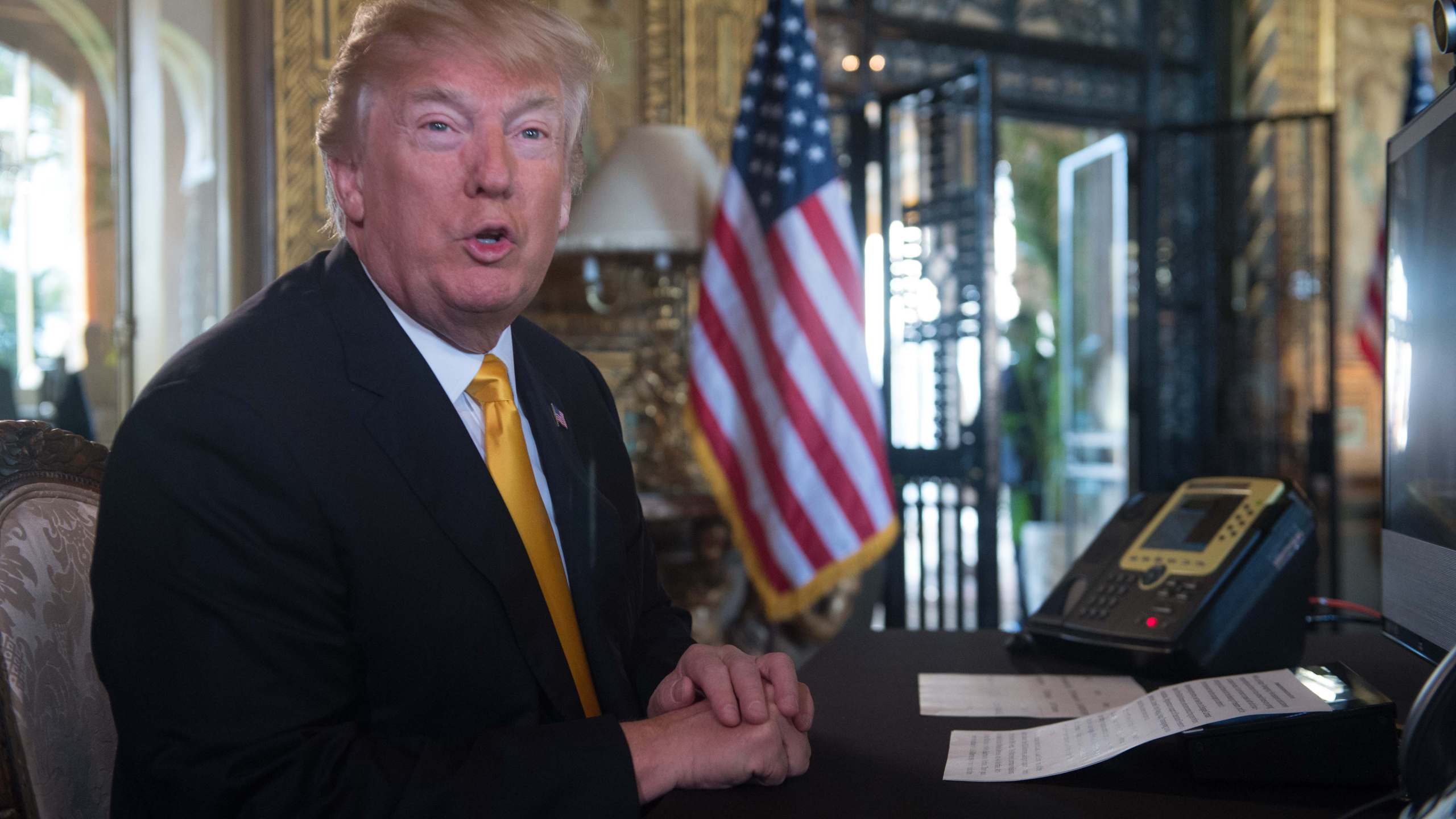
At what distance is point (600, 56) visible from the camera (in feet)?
4.38

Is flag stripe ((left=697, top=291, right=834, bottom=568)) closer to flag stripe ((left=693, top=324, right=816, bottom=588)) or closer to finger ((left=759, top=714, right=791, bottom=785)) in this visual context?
flag stripe ((left=693, top=324, right=816, bottom=588))

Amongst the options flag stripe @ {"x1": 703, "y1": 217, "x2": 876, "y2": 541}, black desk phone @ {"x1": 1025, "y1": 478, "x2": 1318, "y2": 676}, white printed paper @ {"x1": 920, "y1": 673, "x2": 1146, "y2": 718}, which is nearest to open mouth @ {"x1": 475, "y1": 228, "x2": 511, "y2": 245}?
white printed paper @ {"x1": 920, "y1": 673, "x2": 1146, "y2": 718}

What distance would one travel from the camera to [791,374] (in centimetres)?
330

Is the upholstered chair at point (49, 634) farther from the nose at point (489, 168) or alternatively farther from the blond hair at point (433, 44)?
the nose at point (489, 168)

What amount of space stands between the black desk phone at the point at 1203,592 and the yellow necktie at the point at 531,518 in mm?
635

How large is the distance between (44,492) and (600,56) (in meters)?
0.79

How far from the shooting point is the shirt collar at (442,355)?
119 centimetres

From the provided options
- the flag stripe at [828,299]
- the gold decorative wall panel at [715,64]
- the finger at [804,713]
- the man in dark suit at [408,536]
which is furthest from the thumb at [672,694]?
the gold decorative wall panel at [715,64]

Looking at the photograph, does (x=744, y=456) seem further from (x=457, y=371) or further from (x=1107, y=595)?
(x=457, y=371)

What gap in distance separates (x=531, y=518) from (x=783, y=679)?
0.34 meters

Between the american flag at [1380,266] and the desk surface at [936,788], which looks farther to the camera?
the american flag at [1380,266]

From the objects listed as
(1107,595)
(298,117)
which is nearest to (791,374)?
(298,117)

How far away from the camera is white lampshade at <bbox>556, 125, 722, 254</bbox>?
3.20 metres

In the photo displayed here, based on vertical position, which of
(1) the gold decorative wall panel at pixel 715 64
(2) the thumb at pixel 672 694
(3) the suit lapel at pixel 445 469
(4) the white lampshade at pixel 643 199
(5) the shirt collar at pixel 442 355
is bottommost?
(2) the thumb at pixel 672 694
